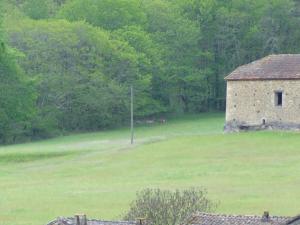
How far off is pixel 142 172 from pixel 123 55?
3369cm

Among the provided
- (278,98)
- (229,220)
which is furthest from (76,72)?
(229,220)

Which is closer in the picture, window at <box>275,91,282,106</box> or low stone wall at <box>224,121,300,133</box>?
low stone wall at <box>224,121,300,133</box>

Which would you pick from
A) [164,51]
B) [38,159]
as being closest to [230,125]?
[38,159]

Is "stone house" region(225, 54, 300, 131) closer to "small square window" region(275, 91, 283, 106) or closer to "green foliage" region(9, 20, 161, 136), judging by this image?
"small square window" region(275, 91, 283, 106)

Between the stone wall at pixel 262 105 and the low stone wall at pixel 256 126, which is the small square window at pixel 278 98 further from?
the low stone wall at pixel 256 126

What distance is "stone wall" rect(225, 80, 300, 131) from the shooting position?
66125mm

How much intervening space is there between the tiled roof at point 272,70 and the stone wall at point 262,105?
10.6 inches

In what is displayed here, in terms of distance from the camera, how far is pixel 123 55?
87.1 meters

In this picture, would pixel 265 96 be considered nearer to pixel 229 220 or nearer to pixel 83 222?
pixel 229 220

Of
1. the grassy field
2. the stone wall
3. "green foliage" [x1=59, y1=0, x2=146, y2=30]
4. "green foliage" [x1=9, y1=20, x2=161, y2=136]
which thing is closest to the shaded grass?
the grassy field

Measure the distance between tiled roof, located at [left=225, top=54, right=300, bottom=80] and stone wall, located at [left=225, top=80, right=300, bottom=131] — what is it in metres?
0.27

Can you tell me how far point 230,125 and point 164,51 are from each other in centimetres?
2659

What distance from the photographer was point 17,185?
50.4m

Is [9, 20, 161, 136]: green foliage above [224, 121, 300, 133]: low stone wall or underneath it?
above
